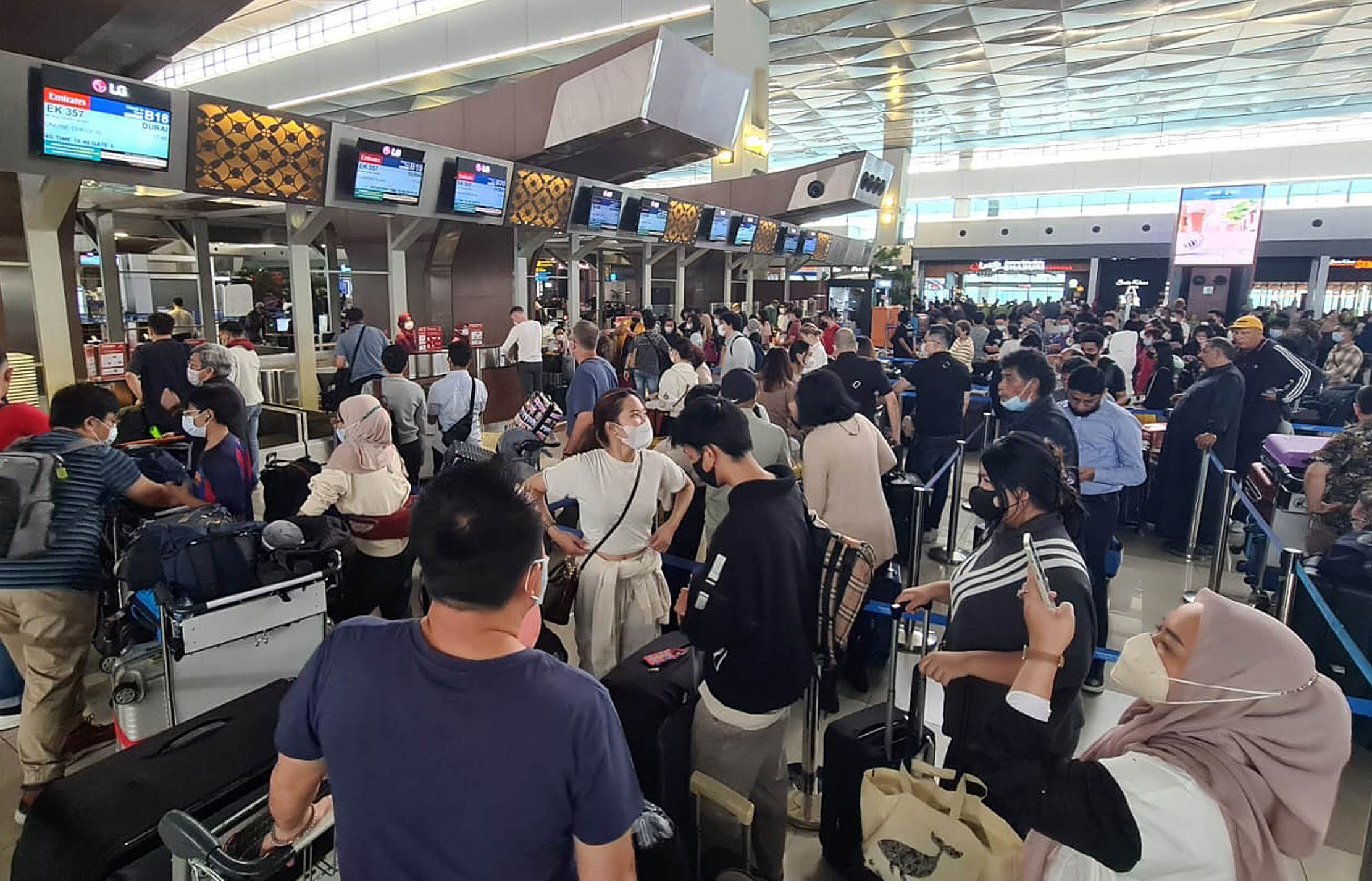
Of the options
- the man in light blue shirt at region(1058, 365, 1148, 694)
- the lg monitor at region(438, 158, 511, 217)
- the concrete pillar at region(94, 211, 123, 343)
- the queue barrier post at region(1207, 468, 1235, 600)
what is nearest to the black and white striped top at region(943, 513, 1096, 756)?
the man in light blue shirt at region(1058, 365, 1148, 694)

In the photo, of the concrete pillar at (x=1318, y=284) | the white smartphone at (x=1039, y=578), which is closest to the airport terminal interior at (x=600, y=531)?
the white smartphone at (x=1039, y=578)

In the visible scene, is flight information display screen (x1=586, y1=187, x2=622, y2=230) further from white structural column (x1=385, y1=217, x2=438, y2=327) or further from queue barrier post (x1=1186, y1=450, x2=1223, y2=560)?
queue barrier post (x1=1186, y1=450, x2=1223, y2=560)

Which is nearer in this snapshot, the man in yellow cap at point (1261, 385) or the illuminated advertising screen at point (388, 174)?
the man in yellow cap at point (1261, 385)

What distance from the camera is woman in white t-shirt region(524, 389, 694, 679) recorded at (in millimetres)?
3021

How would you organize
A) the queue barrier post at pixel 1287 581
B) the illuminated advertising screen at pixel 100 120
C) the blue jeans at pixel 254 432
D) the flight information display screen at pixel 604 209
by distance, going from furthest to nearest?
the flight information display screen at pixel 604 209 → the blue jeans at pixel 254 432 → the illuminated advertising screen at pixel 100 120 → the queue barrier post at pixel 1287 581

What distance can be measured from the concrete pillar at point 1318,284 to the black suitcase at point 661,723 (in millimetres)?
30902

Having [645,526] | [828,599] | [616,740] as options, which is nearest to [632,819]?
[616,740]


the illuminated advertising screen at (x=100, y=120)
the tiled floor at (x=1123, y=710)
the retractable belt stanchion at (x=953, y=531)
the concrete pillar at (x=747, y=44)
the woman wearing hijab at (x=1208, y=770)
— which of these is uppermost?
the concrete pillar at (x=747, y=44)

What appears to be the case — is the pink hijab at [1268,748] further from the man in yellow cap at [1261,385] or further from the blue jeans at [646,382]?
the blue jeans at [646,382]

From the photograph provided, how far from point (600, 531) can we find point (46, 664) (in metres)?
2.26

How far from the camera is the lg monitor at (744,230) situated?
51.9 ft

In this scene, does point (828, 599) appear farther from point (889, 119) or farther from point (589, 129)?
point (889, 119)

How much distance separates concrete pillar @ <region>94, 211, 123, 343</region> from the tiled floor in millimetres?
8801

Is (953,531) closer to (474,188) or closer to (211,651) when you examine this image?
(211,651)
